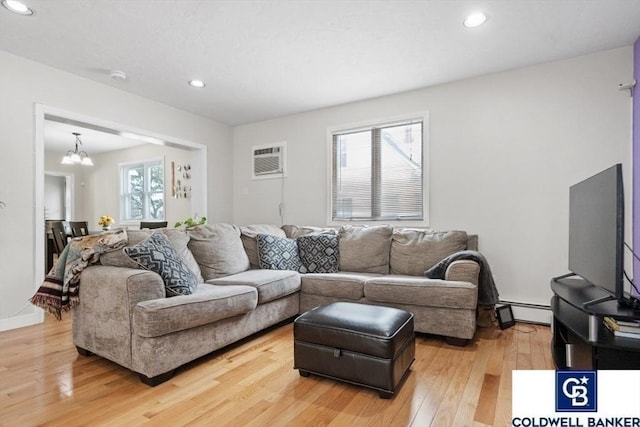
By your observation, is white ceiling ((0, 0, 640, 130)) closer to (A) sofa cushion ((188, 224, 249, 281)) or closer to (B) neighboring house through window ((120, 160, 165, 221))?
(A) sofa cushion ((188, 224, 249, 281))

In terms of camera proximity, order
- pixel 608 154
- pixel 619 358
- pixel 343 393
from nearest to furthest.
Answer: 1. pixel 619 358
2. pixel 343 393
3. pixel 608 154

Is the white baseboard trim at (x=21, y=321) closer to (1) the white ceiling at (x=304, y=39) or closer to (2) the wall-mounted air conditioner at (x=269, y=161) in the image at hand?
(1) the white ceiling at (x=304, y=39)

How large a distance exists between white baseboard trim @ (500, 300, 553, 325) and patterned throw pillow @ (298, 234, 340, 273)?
176cm

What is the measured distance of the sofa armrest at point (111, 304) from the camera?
1.93 metres

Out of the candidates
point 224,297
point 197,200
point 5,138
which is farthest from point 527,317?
point 5,138

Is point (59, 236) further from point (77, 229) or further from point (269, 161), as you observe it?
point (269, 161)

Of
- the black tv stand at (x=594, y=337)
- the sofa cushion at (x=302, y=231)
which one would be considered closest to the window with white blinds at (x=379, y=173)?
the sofa cushion at (x=302, y=231)

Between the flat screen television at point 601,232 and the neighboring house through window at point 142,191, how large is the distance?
619 cm

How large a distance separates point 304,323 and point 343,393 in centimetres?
43

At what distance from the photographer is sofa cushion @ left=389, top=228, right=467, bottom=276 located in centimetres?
306

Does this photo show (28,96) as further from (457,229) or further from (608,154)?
(608,154)

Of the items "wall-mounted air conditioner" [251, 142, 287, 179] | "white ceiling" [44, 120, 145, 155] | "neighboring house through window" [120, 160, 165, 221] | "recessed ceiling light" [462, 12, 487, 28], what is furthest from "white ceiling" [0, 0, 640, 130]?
"neighboring house through window" [120, 160, 165, 221]

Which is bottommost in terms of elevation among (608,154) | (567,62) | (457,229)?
(457,229)

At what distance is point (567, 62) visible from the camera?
300cm
